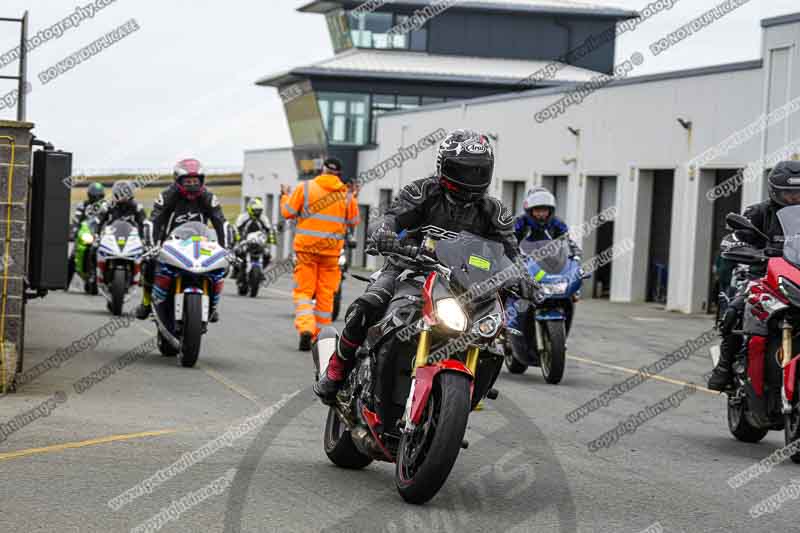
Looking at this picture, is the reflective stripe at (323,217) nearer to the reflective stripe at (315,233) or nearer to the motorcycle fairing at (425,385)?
the reflective stripe at (315,233)

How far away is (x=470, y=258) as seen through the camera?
23.8ft

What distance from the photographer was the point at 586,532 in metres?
6.71

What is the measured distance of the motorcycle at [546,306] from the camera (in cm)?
1401

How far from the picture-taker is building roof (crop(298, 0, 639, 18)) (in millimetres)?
66875

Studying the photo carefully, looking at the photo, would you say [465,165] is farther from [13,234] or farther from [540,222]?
[540,222]

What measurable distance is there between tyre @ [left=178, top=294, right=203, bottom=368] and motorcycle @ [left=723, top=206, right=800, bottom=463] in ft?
17.4

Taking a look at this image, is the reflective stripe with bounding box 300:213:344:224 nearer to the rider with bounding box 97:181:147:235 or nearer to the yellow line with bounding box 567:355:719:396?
the yellow line with bounding box 567:355:719:396

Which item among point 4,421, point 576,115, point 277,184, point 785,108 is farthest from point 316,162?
point 4,421

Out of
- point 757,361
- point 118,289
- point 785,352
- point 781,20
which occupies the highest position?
point 781,20

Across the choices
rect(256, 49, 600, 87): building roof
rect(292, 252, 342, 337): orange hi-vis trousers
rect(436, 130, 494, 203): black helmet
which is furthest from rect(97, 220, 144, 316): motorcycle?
rect(256, 49, 600, 87): building roof

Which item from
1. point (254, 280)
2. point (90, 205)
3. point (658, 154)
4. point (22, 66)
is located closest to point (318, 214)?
point (22, 66)

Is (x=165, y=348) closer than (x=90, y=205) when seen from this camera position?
Yes

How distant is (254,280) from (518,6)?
42.6 metres

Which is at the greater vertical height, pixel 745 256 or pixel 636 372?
pixel 745 256
